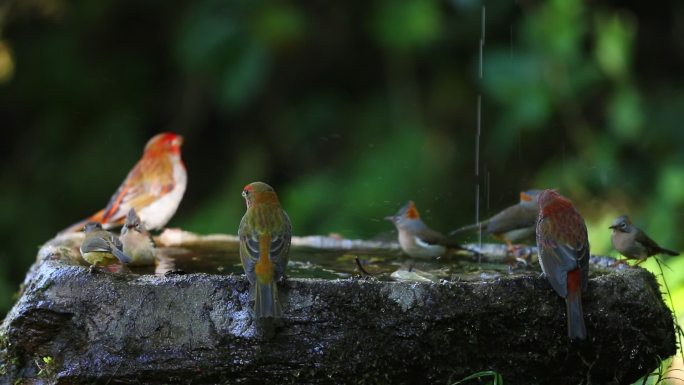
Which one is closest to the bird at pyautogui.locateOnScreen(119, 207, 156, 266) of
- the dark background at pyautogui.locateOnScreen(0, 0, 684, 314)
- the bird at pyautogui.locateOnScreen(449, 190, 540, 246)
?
the bird at pyautogui.locateOnScreen(449, 190, 540, 246)

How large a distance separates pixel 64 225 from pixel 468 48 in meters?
4.24

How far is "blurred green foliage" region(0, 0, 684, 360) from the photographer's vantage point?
845 cm

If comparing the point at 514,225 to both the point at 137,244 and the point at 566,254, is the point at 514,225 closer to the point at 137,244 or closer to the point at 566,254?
the point at 566,254

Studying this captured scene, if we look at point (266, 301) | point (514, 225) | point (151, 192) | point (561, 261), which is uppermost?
point (151, 192)

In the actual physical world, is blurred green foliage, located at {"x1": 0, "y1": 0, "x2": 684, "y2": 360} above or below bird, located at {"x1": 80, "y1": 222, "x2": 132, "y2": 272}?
above

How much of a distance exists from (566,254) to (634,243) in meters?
0.89

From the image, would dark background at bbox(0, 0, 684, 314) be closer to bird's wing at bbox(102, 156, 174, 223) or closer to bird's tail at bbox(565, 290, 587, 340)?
bird's wing at bbox(102, 156, 174, 223)

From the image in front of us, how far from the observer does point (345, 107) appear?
32.5 feet

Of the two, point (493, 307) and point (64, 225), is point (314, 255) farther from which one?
point (64, 225)

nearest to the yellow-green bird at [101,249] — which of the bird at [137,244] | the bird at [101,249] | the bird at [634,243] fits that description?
the bird at [101,249]

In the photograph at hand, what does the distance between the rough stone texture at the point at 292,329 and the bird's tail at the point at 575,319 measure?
58mm

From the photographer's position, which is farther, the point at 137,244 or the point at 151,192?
the point at 151,192

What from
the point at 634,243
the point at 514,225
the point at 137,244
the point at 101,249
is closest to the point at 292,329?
the point at 101,249

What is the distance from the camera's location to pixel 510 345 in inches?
149
